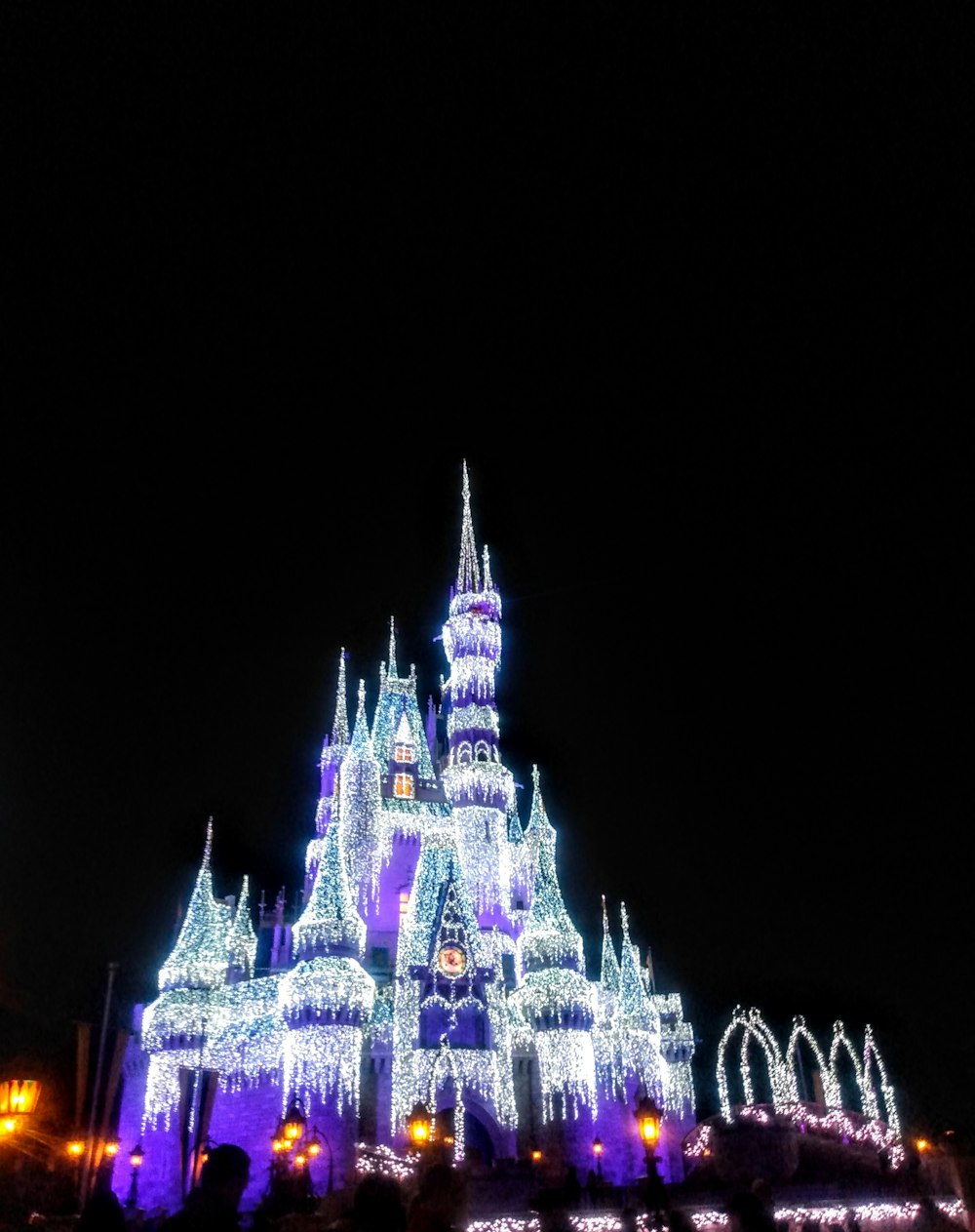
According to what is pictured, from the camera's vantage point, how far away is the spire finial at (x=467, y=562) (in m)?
51.7

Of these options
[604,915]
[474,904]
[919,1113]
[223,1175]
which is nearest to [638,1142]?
[474,904]

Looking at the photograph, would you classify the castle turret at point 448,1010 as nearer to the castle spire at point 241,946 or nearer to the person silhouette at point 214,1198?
the castle spire at point 241,946

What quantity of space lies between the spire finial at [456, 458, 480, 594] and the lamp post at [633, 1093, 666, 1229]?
117 feet

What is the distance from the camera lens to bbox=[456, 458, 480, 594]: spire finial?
51.7 meters

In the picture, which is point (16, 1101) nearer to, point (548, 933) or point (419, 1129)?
point (419, 1129)

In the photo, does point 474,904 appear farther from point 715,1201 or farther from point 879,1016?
point 879,1016

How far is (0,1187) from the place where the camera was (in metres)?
26.4

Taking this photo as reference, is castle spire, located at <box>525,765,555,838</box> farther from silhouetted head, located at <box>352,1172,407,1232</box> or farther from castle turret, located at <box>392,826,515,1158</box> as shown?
silhouetted head, located at <box>352,1172,407,1232</box>

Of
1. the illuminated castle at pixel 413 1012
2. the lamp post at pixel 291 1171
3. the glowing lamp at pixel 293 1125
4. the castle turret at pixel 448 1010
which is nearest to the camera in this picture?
the lamp post at pixel 291 1171

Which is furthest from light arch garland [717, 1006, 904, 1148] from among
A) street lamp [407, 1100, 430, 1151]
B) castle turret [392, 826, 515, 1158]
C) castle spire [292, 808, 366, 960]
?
castle spire [292, 808, 366, 960]

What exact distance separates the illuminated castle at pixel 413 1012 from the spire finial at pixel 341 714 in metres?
3.71

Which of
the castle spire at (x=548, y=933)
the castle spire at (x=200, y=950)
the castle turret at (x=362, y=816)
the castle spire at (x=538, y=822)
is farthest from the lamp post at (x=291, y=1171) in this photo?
the castle spire at (x=538, y=822)

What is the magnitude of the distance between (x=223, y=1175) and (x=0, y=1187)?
86.4 ft

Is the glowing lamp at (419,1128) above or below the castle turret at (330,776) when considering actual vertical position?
below
